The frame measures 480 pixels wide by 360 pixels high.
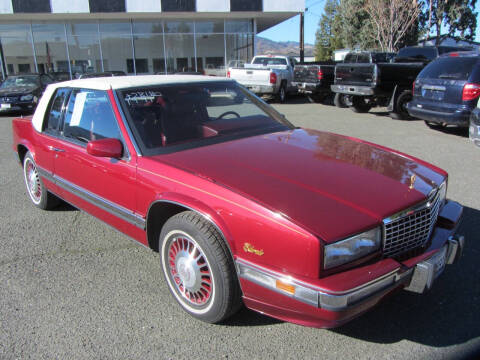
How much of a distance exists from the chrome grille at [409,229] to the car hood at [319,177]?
0.21 ft

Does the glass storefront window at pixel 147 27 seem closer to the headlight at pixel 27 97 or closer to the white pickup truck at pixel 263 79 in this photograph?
the white pickup truck at pixel 263 79

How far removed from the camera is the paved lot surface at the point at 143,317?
247 centimetres

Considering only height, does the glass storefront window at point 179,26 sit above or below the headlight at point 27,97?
above

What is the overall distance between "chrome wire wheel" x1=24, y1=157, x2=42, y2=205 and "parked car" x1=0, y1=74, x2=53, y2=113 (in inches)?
399

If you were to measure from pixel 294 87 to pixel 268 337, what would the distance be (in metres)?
16.1

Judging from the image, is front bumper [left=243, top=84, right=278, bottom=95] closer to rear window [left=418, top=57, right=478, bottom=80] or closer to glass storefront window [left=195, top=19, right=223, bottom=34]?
rear window [left=418, top=57, right=478, bottom=80]

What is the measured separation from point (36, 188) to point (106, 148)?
2.38 m

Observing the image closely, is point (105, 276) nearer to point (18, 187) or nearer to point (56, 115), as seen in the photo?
point (56, 115)

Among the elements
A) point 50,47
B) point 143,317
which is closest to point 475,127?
point 143,317

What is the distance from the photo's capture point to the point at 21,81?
1475 centimetres

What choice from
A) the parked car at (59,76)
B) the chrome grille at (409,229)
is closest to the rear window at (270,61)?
the parked car at (59,76)

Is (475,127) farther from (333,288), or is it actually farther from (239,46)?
(239,46)

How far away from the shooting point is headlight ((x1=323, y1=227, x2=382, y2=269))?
212 cm

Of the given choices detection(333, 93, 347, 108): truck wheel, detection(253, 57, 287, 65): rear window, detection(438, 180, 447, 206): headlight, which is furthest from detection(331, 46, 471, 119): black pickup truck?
detection(438, 180, 447, 206): headlight
